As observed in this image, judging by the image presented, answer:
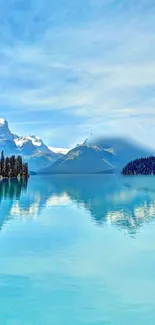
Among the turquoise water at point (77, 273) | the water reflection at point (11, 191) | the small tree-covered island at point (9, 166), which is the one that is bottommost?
the turquoise water at point (77, 273)

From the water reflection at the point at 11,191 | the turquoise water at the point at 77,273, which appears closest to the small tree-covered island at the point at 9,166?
the water reflection at the point at 11,191

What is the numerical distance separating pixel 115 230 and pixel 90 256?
10.5 meters

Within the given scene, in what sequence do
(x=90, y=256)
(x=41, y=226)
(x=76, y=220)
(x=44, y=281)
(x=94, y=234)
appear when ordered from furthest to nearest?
(x=76, y=220) → (x=41, y=226) → (x=94, y=234) → (x=90, y=256) → (x=44, y=281)

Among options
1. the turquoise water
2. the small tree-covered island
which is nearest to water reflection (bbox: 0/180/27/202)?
the turquoise water

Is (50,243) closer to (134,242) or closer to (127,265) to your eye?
(134,242)

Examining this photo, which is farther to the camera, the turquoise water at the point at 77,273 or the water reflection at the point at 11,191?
the water reflection at the point at 11,191

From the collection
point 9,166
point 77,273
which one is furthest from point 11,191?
point 9,166

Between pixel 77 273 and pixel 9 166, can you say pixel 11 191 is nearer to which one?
pixel 77 273

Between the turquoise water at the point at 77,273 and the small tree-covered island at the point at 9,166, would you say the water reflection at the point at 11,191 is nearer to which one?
the turquoise water at the point at 77,273

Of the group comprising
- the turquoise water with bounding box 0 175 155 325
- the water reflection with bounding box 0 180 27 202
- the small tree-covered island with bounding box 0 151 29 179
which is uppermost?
the small tree-covered island with bounding box 0 151 29 179

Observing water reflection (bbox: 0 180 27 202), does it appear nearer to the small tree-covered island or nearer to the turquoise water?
the turquoise water

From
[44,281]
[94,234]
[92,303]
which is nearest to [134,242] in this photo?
[94,234]

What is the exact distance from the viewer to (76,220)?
146 feet

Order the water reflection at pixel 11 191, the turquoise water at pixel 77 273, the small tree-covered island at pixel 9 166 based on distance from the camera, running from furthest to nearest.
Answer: the small tree-covered island at pixel 9 166 → the water reflection at pixel 11 191 → the turquoise water at pixel 77 273
